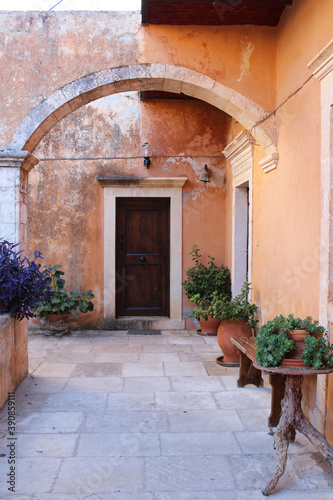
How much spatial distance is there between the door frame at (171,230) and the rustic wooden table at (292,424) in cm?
430

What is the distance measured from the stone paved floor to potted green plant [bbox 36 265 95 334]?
1288mm

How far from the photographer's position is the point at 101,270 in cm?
724

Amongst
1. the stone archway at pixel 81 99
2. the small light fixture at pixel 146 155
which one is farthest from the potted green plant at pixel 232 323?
the small light fixture at pixel 146 155

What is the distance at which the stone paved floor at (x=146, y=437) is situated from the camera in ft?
8.61

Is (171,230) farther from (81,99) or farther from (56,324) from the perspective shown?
(81,99)

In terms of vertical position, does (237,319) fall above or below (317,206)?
below

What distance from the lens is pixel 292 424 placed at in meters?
2.87

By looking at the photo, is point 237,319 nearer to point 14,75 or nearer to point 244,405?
point 244,405

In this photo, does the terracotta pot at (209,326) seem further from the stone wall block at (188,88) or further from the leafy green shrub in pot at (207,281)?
the stone wall block at (188,88)

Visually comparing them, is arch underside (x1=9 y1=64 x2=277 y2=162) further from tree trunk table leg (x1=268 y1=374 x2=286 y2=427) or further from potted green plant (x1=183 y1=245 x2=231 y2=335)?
potted green plant (x1=183 y1=245 x2=231 y2=335)

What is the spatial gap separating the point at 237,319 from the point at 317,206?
1.98 m

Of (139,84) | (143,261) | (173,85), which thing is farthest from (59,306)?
(173,85)

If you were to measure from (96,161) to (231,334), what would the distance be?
12.2 feet

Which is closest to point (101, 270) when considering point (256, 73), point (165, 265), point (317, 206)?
point (165, 265)
